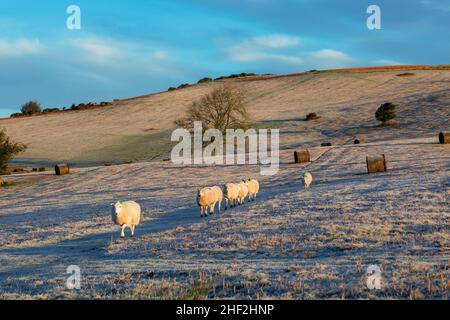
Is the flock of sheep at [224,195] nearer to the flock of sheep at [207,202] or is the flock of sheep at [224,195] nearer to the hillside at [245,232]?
the flock of sheep at [207,202]

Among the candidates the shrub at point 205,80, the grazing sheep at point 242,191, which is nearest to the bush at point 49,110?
the shrub at point 205,80

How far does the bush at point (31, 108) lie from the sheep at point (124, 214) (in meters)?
118

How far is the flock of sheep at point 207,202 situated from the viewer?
18344 mm

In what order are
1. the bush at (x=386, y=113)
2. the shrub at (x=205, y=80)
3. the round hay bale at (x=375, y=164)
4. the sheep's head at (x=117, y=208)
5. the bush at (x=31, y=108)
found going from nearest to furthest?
the sheep's head at (x=117, y=208)
the round hay bale at (x=375, y=164)
the bush at (x=386, y=113)
the bush at (x=31, y=108)
the shrub at (x=205, y=80)

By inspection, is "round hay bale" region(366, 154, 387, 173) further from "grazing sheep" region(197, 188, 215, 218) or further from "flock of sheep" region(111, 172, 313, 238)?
"grazing sheep" region(197, 188, 215, 218)

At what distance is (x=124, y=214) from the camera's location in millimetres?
18422

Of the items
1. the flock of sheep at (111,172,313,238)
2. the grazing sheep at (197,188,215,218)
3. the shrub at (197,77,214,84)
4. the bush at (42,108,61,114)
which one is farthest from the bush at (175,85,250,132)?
the shrub at (197,77,214,84)

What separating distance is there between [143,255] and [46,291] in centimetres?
416

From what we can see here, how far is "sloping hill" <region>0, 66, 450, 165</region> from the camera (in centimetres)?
6856

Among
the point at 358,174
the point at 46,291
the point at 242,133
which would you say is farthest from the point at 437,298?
the point at 242,133

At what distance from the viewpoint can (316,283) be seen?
31.9ft

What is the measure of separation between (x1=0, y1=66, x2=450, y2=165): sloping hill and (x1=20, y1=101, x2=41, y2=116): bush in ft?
54.0

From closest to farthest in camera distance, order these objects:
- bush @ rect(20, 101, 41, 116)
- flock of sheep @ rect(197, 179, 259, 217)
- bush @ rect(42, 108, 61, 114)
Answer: flock of sheep @ rect(197, 179, 259, 217)
bush @ rect(42, 108, 61, 114)
bush @ rect(20, 101, 41, 116)
